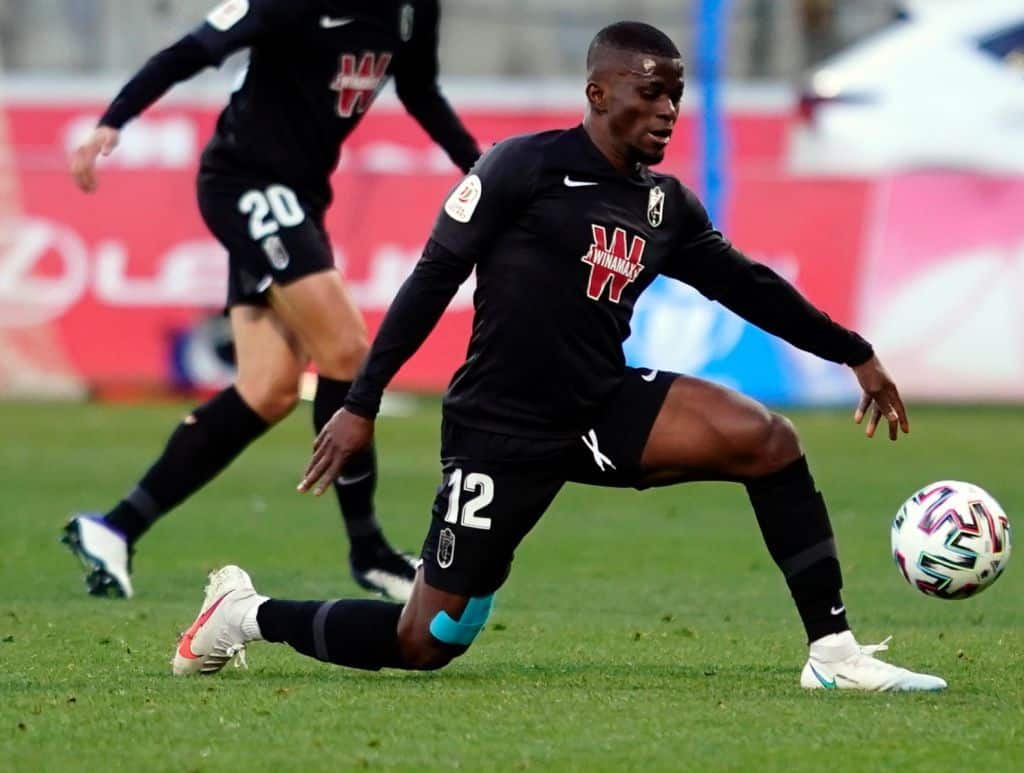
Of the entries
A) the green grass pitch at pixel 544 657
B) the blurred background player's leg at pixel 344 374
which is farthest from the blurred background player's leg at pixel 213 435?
the green grass pitch at pixel 544 657

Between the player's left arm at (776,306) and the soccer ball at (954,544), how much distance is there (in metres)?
0.26

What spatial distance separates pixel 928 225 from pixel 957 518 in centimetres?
1136

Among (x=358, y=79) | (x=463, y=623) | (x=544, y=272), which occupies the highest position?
(x=358, y=79)

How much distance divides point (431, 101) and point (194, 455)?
168cm

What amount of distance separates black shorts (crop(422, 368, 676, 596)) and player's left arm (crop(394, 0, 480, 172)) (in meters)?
2.70

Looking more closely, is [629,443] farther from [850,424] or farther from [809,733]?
[850,424]

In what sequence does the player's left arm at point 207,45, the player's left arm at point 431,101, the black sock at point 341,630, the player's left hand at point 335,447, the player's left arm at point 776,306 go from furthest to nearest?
the player's left arm at point 431,101 < the player's left arm at point 207,45 < the player's left arm at point 776,306 < the black sock at point 341,630 < the player's left hand at point 335,447

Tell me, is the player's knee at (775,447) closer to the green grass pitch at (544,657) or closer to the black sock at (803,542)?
the black sock at (803,542)

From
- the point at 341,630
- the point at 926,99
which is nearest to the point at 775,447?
the point at 341,630

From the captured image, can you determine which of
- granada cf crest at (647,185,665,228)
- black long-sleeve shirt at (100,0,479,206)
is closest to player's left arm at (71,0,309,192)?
black long-sleeve shirt at (100,0,479,206)

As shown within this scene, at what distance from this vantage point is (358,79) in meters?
8.13

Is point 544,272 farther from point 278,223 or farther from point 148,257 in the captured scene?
point 148,257

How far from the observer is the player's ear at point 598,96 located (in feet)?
18.6

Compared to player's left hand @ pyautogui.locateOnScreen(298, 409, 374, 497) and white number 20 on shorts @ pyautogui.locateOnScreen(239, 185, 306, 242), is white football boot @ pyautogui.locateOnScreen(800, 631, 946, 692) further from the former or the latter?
white number 20 on shorts @ pyautogui.locateOnScreen(239, 185, 306, 242)
